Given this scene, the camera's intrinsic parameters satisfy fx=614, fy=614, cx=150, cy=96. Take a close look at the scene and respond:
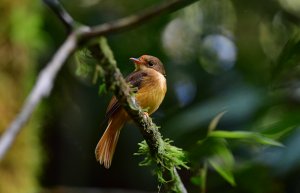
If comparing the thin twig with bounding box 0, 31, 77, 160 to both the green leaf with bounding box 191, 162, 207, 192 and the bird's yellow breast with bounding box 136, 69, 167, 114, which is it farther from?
the bird's yellow breast with bounding box 136, 69, 167, 114

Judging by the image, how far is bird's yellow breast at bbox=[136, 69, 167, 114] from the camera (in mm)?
3285

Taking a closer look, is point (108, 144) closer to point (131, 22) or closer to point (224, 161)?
point (224, 161)

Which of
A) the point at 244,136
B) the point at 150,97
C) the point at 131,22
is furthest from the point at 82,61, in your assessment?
the point at 150,97

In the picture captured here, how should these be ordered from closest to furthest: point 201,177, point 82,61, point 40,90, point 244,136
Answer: point 40,90, point 82,61, point 244,136, point 201,177

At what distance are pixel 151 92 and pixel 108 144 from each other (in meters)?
0.40

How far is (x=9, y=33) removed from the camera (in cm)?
451

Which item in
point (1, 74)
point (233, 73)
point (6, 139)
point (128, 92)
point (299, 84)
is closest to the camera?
point (6, 139)

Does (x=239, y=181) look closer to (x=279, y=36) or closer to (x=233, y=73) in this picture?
(x=233, y=73)

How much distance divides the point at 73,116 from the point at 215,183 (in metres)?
2.70

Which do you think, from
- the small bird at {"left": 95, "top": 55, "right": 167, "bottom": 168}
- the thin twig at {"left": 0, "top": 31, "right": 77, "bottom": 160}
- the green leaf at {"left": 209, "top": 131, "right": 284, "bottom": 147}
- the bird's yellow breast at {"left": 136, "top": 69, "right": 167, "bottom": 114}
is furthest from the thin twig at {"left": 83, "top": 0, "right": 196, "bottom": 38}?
the bird's yellow breast at {"left": 136, "top": 69, "right": 167, "bottom": 114}

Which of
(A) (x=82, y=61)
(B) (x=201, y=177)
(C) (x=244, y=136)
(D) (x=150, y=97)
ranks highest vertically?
(D) (x=150, y=97)

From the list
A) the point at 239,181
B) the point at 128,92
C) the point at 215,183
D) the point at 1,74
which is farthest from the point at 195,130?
the point at 128,92

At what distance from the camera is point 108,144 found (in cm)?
313

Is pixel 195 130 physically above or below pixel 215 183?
above
